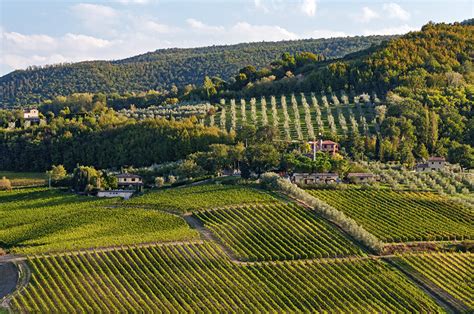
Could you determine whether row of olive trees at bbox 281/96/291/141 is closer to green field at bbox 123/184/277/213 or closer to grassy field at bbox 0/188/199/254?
green field at bbox 123/184/277/213

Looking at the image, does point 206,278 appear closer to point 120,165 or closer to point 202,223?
point 202,223

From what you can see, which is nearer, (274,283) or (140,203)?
(274,283)

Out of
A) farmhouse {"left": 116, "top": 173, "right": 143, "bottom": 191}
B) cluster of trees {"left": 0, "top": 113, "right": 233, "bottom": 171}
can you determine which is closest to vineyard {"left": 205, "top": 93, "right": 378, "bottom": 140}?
cluster of trees {"left": 0, "top": 113, "right": 233, "bottom": 171}

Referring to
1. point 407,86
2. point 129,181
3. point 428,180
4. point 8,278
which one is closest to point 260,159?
point 129,181

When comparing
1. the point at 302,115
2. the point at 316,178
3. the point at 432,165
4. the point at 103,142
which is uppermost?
the point at 302,115

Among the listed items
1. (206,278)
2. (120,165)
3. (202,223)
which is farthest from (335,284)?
(120,165)

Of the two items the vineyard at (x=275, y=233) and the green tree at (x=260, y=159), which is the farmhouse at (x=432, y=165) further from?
the vineyard at (x=275, y=233)

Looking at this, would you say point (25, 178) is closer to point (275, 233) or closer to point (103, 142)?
point (103, 142)
